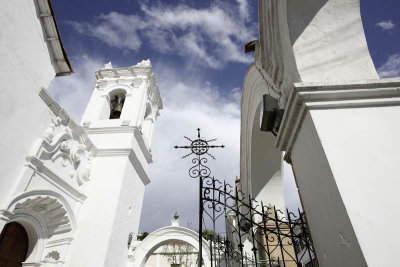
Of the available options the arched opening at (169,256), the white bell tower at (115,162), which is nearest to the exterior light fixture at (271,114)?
the white bell tower at (115,162)

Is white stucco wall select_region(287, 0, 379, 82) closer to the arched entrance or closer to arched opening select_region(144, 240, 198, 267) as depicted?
the arched entrance

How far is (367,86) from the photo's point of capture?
1902 mm

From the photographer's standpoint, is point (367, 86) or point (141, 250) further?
point (141, 250)

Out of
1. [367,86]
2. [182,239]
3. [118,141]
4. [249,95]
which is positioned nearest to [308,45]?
[367,86]

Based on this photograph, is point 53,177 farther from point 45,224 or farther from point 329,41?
point 329,41

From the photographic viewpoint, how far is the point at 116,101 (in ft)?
40.8

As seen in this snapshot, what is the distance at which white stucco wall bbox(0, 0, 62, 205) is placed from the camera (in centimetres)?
500

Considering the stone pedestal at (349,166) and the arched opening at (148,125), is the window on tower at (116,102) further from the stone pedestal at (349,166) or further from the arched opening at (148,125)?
the stone pedestal at (349,166)

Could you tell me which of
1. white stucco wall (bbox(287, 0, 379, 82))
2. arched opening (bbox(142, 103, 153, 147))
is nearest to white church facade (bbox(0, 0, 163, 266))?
arched opening (bbox(142, 103, 153, 147))

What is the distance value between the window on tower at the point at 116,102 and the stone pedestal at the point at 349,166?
443 inches

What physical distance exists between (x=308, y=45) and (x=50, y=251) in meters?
7.93

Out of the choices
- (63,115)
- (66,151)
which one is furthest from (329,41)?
(66,151)

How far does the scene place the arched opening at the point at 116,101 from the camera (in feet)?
39.9

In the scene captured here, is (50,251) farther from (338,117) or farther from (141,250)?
(338,117)
